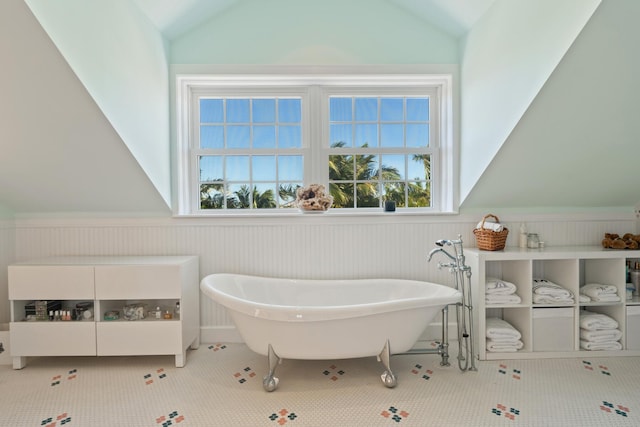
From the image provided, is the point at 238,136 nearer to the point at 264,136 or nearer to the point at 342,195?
the point at 264,136

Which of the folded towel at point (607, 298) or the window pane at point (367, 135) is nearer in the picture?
the folded towel at point (607, 298)

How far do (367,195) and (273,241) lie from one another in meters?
0.89

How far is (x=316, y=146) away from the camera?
2.98 meters

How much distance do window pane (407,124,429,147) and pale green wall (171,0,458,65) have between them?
58cm

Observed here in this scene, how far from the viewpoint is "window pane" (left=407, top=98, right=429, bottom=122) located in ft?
9.94

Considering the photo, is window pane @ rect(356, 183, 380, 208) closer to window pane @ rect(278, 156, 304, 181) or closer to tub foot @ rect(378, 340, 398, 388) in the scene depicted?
window pane @ rect(278, 156, 304, 181)

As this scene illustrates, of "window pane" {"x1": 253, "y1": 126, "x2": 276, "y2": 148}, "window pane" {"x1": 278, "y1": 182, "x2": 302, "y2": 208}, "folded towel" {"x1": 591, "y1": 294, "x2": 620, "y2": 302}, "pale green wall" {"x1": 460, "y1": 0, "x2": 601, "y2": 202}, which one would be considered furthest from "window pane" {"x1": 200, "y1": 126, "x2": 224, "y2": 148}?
"folded towel" {"x1": 591, "y1": 294, "x2": 620, "y2": 302}

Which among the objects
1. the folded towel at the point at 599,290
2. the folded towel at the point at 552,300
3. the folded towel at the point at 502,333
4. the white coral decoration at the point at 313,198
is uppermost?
the white coral decoration at the point at 313,198

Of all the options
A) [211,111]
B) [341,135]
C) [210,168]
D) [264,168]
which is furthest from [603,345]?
[211,111]

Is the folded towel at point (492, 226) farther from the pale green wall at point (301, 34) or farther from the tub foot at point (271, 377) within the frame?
the tub foot at point (271, 377)

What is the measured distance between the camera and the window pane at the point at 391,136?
3.04 meters

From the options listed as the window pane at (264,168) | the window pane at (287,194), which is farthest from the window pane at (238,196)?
the window pane at (287,194)

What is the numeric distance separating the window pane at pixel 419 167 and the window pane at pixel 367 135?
1.16 feet

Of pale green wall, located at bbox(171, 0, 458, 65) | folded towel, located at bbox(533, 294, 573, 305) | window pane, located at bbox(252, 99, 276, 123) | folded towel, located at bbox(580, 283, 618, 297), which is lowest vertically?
folded towel, located at bbox(533, 294, 573, 305)
